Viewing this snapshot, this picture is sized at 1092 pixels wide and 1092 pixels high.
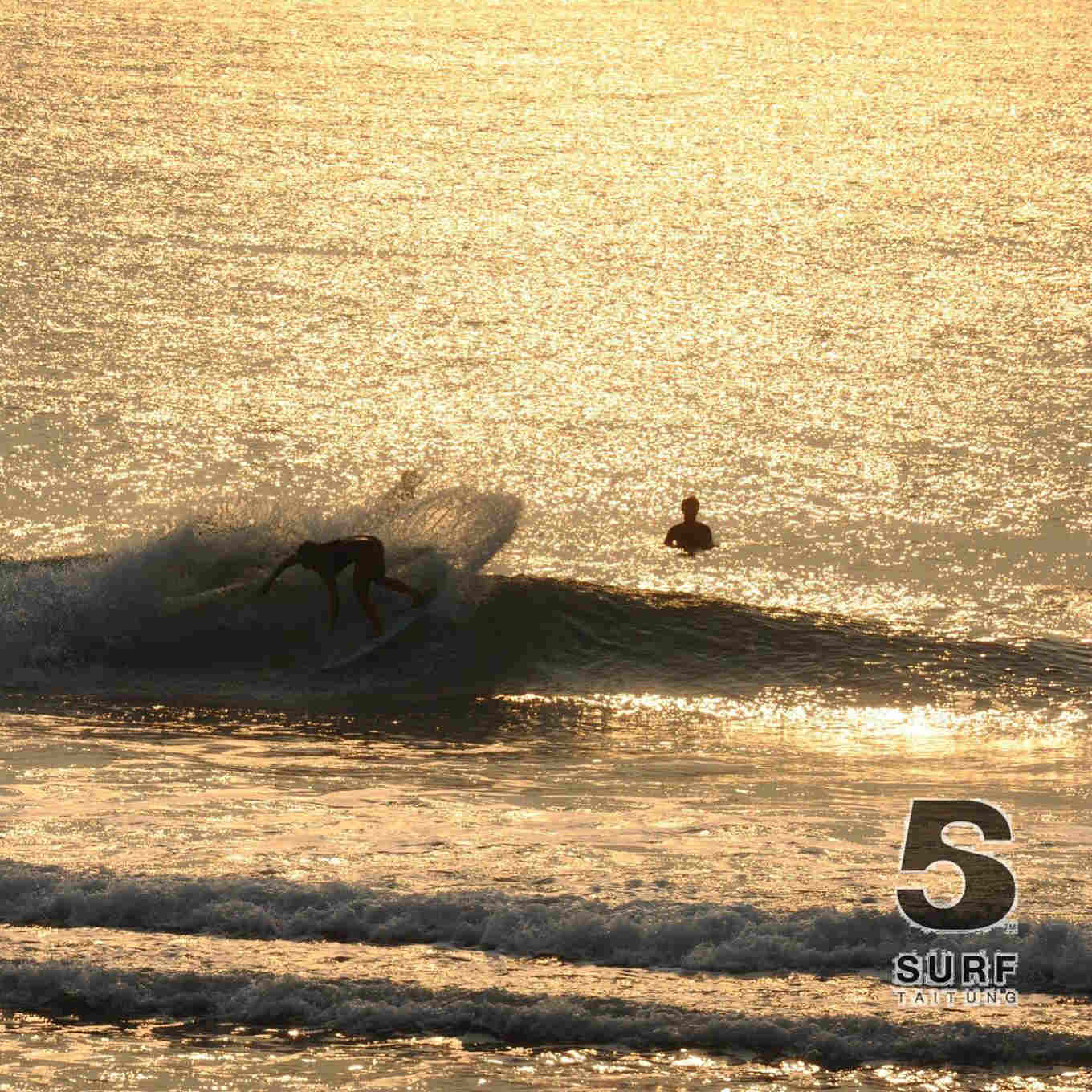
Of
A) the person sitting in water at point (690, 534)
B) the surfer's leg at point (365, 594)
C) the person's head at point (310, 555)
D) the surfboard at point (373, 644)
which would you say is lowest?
the surfboard at point (373, 644)

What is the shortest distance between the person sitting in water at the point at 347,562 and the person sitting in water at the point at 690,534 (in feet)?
16.5

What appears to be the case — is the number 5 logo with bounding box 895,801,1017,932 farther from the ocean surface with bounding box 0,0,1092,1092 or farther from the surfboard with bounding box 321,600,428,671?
the surfboard with bounding box 321,600,428,671

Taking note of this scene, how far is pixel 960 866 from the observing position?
40.5ft

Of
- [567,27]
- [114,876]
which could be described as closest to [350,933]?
[114,876]

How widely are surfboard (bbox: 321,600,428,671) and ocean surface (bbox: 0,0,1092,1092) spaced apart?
0.80ft

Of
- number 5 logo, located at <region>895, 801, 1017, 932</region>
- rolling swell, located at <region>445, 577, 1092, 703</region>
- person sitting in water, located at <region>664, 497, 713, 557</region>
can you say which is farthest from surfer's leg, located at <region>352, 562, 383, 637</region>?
number 5 logo, located at <region>895, 801, 1017, 932</region>

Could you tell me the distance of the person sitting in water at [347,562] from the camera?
19.0 meters

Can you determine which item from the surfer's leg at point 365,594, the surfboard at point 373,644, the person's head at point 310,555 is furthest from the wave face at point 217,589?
the person's head at point 310,555

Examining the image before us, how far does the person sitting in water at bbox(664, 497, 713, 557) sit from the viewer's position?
77.8 ft

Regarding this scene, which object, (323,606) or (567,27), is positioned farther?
(567,27)

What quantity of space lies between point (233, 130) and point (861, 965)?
177ft

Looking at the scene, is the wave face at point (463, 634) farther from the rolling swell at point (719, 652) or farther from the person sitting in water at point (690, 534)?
the person sitting in water at point (690, 534)

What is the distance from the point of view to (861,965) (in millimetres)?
10891

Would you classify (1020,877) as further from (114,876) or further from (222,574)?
(222,574)
